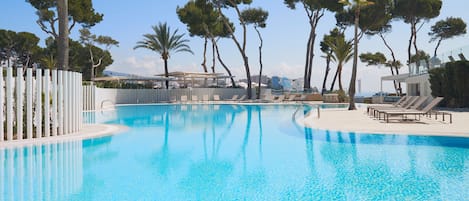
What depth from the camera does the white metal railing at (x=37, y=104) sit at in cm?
829

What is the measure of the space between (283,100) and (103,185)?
26.9 meters

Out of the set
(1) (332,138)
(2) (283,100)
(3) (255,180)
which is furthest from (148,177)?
(2) (283,100)

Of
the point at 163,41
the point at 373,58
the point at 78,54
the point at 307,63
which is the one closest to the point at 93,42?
the point at 78,54

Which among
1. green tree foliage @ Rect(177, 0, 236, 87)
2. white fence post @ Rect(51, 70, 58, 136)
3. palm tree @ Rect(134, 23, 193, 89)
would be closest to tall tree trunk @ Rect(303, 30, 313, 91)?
green tree foliage @ Rect(177, 0, 236, 87)

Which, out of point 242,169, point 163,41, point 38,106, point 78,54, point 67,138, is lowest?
point 242,169

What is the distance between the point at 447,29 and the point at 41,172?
124 ft

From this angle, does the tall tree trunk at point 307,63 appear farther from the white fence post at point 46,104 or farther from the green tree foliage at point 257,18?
the white fence post at point 46,104

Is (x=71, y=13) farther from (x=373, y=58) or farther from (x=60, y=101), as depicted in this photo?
(x=373, y=58)

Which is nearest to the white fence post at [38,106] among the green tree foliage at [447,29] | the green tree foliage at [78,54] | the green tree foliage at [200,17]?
the green tree foliage at [200,17]

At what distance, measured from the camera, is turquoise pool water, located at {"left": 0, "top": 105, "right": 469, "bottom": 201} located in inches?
187

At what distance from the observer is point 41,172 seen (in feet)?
19.1

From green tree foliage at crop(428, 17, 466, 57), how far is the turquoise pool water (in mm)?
30413

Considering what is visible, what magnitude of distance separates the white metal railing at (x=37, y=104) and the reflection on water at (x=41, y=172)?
3.55 ft

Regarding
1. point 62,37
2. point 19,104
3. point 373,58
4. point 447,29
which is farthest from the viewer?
point 373,58
